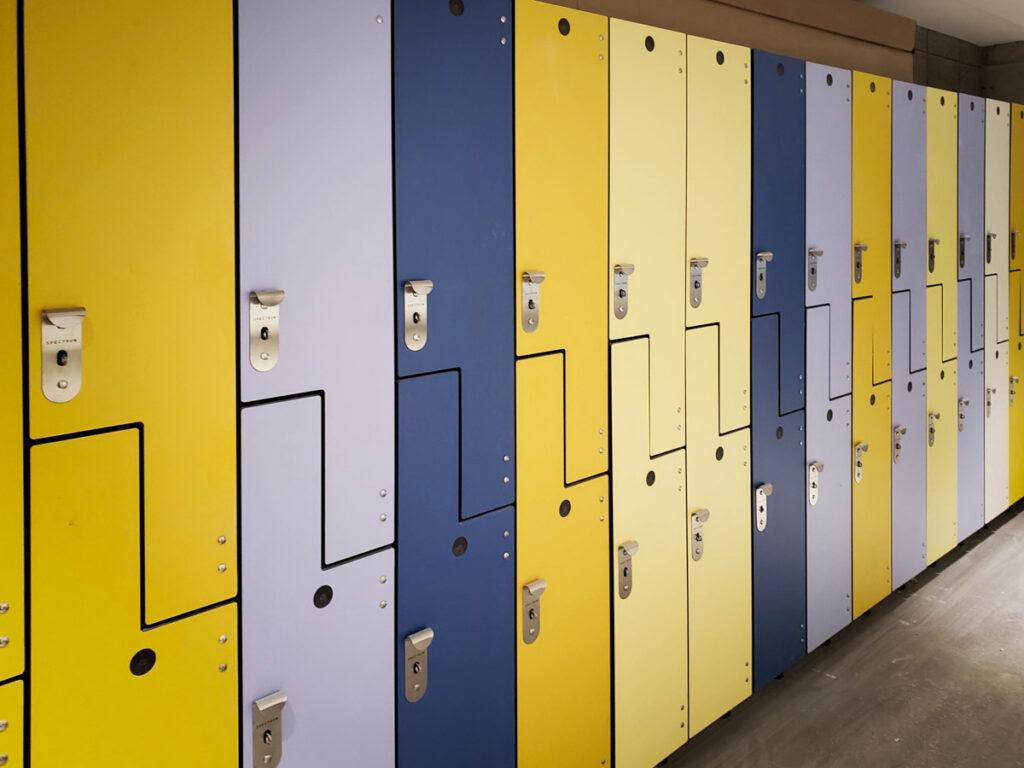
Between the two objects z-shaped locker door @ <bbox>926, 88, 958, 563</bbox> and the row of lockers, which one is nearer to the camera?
the row of lockers

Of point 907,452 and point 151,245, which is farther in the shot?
point 907,452

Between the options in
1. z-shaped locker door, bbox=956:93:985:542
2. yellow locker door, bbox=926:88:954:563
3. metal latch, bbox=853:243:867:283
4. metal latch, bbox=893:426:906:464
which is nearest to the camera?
metal latch, bbox=853:243:867:283

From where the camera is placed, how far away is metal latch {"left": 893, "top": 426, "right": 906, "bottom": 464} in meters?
3.46

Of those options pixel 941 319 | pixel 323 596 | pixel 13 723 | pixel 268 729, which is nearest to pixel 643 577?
pixel 323 596

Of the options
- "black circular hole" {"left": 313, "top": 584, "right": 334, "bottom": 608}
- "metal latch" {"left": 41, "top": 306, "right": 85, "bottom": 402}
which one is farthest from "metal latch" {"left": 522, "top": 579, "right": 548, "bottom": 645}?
"metal latch" {"left": 41, "top": 306, "right": 85, "bottom": 402}

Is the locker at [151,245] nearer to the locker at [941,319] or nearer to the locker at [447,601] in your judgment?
the locker at [447,601]

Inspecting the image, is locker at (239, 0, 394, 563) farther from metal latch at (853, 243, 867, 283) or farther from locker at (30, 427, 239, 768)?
metal latch at (853, 243, 867, 283)

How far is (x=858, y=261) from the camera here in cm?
315

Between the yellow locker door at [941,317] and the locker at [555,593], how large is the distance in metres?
2.25

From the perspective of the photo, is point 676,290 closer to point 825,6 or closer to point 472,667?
point 472,667

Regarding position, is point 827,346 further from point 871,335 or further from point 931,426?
point 931,426

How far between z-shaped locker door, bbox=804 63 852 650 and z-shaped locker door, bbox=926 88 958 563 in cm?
78

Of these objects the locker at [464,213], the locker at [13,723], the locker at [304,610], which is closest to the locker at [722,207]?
the locker at [464,213]

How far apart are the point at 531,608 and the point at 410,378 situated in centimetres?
66
